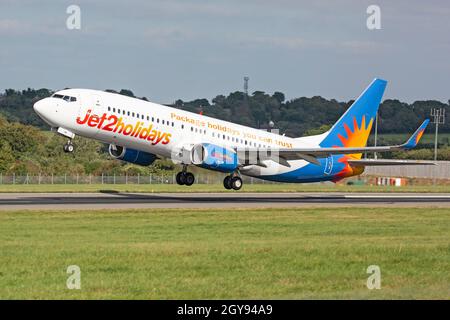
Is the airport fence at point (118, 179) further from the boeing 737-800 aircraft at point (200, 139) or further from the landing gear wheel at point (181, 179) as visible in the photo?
the landing gear wheel at point (181, 179)

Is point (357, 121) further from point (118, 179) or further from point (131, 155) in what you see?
point (118, 179)

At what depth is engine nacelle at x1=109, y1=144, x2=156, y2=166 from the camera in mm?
57781

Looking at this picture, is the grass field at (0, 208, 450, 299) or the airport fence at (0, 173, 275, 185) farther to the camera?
the airport fence at (0, 173, 275, 185)

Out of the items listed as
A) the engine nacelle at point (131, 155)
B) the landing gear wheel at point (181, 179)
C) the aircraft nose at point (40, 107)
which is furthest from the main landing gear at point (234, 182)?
the aircraft nose at point (40, 107)

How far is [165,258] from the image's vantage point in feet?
87.0

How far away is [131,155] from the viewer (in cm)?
5797

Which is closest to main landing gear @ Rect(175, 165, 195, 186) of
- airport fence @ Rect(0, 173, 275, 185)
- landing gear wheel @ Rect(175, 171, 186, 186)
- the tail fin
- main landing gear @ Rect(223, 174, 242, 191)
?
landing gear wheel @ Rect(175, 171, 186, 186)

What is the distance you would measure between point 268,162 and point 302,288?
41.3 metres

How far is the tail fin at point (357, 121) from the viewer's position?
224 ft

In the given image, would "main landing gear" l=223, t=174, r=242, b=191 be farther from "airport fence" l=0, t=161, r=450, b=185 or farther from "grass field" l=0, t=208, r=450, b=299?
"grass field" l=0, t=208, r=450, b=299

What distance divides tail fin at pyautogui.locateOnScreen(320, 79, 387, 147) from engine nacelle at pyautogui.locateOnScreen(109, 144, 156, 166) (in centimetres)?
1549

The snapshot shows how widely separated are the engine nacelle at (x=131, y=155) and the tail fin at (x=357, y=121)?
15.5 metres

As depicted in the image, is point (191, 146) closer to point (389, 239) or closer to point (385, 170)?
point (389, 239)
